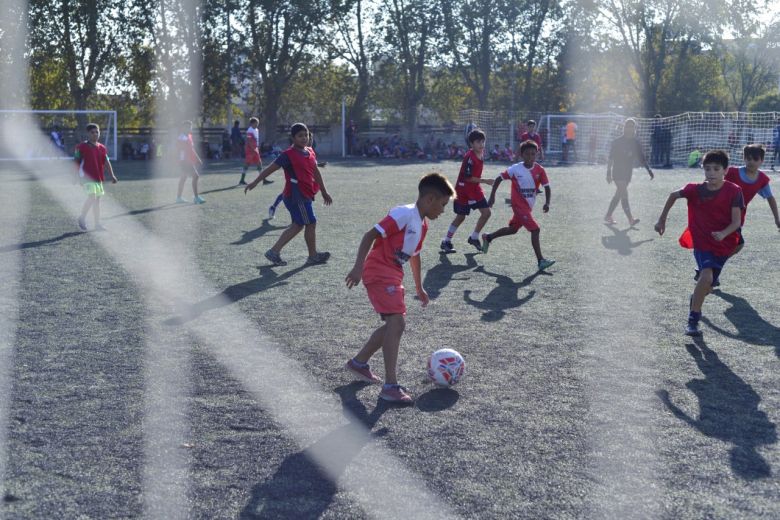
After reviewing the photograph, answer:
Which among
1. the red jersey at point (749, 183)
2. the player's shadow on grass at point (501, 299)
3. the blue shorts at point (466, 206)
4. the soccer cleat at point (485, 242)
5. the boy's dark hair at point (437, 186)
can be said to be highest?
the boy's dark hair at point (437, 186)

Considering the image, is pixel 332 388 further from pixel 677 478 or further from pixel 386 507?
pixel 677 478

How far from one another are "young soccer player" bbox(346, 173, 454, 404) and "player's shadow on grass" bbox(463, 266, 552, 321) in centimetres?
259

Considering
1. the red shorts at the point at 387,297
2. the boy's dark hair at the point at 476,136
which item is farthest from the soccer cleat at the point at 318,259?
the red shorts at the point at 387,297

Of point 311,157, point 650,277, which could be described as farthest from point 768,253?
point 311,157

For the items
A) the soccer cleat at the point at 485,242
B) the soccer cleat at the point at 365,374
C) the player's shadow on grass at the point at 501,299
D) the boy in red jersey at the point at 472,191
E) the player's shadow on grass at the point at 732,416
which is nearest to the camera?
the player's shadow on grass at the point at 732,416

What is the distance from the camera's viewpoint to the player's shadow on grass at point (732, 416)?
4.80 meters

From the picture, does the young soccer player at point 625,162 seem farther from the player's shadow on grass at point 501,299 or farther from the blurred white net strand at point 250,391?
the blurred white net strand at point 250,391

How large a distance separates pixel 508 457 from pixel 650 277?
6.31 metres

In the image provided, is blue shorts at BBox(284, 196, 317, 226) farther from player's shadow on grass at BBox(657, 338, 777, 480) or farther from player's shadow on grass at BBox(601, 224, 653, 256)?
player's shadow on grass at BBox(657, 338, 777, 480)

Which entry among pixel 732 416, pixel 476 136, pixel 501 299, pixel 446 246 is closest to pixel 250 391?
pixel 732 416

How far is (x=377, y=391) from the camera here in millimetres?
6094

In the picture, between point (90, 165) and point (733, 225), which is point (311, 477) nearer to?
point (733, 225)

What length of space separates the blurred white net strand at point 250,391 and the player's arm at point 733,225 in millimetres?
3664

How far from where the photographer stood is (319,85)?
2335 inches
